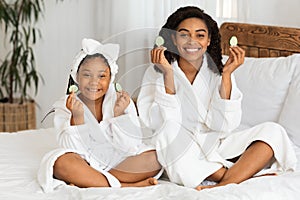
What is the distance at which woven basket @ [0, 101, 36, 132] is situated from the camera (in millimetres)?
4090

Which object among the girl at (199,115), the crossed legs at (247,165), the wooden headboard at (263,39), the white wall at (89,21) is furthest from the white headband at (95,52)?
the wooden headboard at (263,39)

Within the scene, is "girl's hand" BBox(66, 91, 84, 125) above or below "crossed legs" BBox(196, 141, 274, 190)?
above

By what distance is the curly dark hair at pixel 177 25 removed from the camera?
227 cm

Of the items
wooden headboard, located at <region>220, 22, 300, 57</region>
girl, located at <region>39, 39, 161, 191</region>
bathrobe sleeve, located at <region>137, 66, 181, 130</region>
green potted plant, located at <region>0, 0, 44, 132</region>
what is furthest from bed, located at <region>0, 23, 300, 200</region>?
green potted plant, located at <region>0, 0, 44, 132</region>

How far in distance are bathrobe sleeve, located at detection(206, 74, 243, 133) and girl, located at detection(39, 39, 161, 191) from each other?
0.25 meters

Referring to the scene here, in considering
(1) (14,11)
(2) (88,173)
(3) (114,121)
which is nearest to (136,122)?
(3) (114,121)

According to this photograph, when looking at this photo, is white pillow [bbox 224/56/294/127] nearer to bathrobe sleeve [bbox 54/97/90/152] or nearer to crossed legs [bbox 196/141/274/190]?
crossed legs [bbox 196/141/274/190]

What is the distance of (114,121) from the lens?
7.06 feet

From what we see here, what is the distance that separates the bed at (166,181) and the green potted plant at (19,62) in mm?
1415

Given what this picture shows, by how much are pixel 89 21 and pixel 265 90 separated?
1.75 m

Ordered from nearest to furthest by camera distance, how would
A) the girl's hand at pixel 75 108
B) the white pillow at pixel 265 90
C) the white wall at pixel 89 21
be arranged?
1. the girl's hand at pixel 75 108
2. the white pillow at pixel 265 90
3. the white wall at pixel 89 21

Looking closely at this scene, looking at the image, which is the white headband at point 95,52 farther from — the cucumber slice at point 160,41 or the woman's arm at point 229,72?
the woman's arm at point 229,72

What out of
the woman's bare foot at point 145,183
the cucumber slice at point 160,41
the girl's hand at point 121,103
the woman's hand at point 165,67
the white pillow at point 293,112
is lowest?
the woman's bare foot at point 145,183

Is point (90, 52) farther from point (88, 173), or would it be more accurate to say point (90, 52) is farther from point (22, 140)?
point (22, 140)
